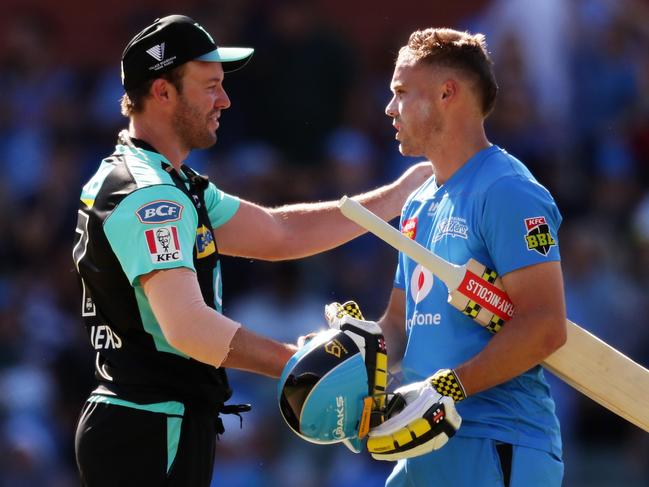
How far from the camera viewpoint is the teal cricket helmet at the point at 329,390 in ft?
13.3

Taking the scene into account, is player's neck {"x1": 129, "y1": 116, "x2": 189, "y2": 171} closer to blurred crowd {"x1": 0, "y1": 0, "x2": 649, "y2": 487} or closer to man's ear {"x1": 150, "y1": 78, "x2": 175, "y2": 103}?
man's ear {"x1": 150, "y1": 78, "x2": 175, "y2": 103}

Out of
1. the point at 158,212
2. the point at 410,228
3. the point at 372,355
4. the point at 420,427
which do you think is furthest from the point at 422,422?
the point at 158,212

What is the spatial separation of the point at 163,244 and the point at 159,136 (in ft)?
1.99

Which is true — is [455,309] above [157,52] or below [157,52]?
below

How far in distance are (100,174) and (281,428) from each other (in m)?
3.88

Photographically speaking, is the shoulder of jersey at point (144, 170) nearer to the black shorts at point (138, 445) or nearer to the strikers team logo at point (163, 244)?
the strikers team logo at point (163, 244)

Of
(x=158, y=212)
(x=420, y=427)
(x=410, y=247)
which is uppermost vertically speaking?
(x=158, y=212)

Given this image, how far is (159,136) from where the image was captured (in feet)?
15.1

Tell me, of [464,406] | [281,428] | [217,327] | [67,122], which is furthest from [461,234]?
[67,122]

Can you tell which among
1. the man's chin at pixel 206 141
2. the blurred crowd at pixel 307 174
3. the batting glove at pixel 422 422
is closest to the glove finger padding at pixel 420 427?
the batting glove at pixel 422 422

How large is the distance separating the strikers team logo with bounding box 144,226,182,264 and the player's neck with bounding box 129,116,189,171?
0.51m

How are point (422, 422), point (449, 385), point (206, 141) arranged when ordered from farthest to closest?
point (206, 141), point (449, 385), point (422, 422)

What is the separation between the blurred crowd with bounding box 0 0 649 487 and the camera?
807 centimetres

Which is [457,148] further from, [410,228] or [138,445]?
[138,445]
